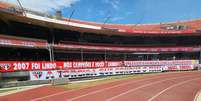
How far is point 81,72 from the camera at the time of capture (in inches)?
1160

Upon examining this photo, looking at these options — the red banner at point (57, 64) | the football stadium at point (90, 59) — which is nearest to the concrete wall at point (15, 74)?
the football stadium at point (90, 59)

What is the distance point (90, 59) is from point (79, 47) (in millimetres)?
4436

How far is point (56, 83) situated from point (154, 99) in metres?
11.5

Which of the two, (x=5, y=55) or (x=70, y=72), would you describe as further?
(x=5, y=55)

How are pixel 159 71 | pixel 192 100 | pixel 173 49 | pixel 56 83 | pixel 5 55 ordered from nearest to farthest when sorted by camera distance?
pixel 192 100
pixel 56 83
pixel 5 55
pixel 159 71
pixel 173 49

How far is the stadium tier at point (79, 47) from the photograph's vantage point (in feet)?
93.7

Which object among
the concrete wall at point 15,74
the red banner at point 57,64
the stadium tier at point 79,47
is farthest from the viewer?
the stadium tier at point 79,47

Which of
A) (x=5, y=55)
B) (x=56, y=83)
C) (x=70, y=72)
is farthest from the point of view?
(x=5, y=55)

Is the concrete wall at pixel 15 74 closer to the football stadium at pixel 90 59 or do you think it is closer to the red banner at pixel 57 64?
the football stadium at pixel 90 59

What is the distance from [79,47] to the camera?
4222 centimetres

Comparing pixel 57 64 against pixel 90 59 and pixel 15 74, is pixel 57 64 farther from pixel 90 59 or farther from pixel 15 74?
pixel 90 59

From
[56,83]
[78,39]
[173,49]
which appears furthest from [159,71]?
[56,83]

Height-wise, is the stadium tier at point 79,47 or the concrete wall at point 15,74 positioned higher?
the stadium tier at point 79,47

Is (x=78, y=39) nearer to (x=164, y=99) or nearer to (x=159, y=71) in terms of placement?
(x=159, y=71)
